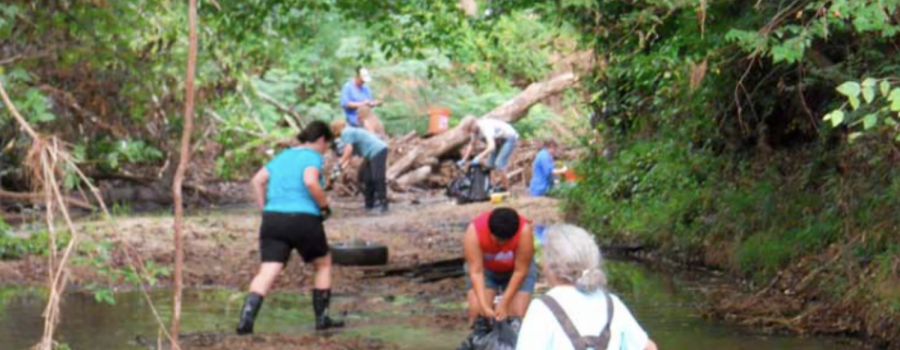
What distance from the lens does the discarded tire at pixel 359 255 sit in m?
17.1

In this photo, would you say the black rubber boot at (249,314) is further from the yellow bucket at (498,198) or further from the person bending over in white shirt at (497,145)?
the person bending over in white shirt at (497,145)

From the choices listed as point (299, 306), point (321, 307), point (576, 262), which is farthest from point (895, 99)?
point (299, 306)

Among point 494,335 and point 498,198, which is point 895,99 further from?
point 498,198

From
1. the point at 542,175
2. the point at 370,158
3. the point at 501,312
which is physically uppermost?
the point at 370,158

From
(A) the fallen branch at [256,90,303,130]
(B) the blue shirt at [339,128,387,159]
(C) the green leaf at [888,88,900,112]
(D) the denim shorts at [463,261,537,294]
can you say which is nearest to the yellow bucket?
(B) the blue shirt at [339,128,387,159]

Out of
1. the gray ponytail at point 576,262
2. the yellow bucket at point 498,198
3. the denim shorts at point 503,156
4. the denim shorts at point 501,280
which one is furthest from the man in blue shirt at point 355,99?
the gray ponytail at point 576,262

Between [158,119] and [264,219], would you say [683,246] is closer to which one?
[264,219]

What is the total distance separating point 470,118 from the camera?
32.2 metres

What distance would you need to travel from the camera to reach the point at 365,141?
25219mm

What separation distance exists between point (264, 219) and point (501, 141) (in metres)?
17.1

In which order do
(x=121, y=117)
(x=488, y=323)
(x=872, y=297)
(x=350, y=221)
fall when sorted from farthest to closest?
(x=350, y=221) < (x=121, y=117) < (x=872, y=297) < (x=488, y=323)

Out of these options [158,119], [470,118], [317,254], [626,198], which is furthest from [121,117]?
[470,118]

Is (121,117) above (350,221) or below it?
above

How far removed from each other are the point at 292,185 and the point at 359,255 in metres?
4.68
